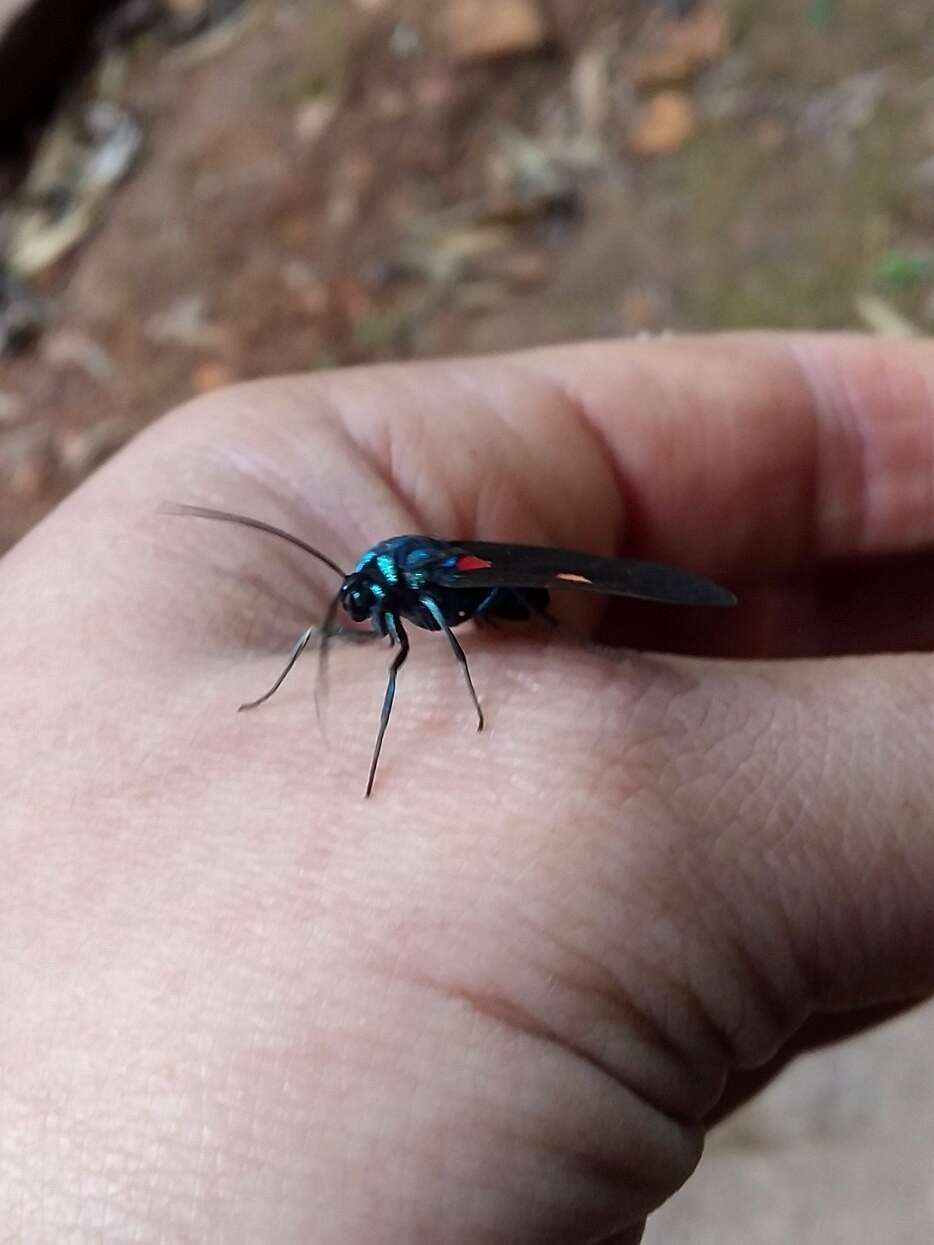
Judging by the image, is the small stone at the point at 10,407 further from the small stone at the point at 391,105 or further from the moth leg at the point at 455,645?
the moth leg at the point at 455,645

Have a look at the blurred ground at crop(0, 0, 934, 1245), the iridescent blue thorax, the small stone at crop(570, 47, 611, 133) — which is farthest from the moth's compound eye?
the small stone at crop(570, 47, 611, 133)

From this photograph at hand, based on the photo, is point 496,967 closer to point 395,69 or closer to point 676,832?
point 676,832

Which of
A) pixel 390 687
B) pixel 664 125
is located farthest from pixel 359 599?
pixel 664 125

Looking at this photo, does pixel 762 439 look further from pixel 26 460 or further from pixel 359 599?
pixel 26 460

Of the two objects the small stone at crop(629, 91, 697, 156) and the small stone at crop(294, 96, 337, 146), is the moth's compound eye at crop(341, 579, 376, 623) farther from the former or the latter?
the small stone at crop(294, 96, 337, 146)

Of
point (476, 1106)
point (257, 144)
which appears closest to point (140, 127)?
point (257, 144)

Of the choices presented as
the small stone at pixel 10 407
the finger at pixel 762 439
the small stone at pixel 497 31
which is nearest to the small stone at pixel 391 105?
the small stone at pixel 497 31
